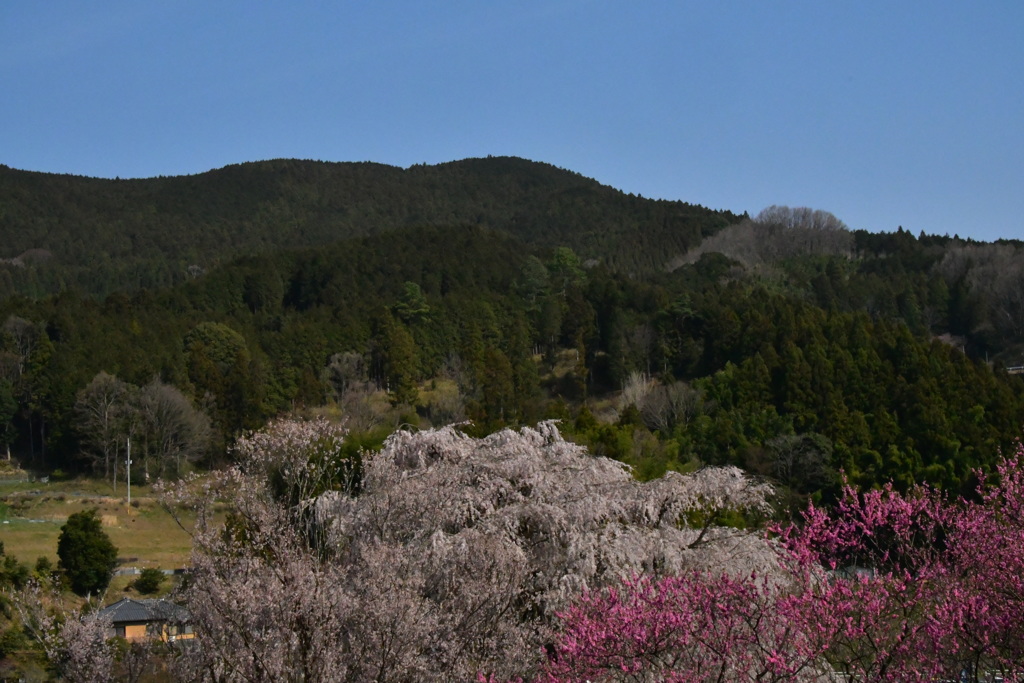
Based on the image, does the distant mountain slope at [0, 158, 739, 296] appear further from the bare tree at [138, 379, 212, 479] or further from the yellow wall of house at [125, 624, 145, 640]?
the yellow wall of house at [125, 624, 145, 640]

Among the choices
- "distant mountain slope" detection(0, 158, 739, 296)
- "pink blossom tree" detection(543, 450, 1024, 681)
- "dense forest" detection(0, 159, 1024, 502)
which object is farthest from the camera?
"distant mountain slope" detection(0, 158, 739, 296)

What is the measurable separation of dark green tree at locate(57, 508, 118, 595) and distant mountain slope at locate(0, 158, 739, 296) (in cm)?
6110

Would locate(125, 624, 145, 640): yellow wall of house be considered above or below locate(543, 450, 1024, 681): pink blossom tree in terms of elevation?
below

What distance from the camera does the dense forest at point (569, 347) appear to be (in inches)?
1586

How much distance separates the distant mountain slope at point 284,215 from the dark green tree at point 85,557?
6110cm

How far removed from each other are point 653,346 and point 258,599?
157 ft

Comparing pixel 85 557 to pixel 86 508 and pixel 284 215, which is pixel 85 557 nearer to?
pixel 86 508

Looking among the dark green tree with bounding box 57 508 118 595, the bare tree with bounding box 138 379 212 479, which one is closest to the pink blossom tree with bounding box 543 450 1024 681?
the dark green tree with bounding box 57 508 118 595

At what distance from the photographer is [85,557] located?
26.4 meters

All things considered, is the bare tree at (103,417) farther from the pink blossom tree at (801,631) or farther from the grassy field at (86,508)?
the pink blossom tree at (801,631)

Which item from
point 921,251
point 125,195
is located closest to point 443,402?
point 921,251

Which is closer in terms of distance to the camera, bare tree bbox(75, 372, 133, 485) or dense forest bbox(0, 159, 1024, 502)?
dense forest bbox(0, 159, 1024, 502)

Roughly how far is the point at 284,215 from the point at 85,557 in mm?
103345

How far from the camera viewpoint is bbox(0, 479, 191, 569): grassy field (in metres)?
30.2
